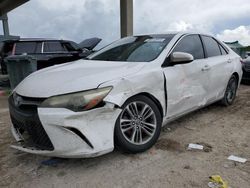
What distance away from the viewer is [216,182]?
8.16 ft

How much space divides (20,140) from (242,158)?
8.19 ft


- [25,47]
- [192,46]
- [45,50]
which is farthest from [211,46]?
[25,47]

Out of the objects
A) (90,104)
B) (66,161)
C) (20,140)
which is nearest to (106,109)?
(90,104)

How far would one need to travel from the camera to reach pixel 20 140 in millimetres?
2934

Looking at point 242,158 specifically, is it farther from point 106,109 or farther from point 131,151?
point 106,109

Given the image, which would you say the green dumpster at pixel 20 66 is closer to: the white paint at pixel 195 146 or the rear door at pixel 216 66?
the rear door at pixel 216 66

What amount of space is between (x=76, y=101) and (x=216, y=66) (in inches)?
109

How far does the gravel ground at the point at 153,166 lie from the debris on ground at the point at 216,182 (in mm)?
53

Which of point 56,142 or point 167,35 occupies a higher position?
point 167,35

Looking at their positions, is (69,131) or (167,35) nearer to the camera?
(69,131)

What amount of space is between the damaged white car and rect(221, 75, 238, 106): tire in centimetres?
100

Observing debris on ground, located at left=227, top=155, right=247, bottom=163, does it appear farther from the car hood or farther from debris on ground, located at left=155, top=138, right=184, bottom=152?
the car hood

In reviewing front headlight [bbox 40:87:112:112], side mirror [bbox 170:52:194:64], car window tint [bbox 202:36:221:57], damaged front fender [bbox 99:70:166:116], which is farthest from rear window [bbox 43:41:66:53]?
front headlight [bbox 40:87:112:112]

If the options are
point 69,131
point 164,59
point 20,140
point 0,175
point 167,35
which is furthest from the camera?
point 167,35
